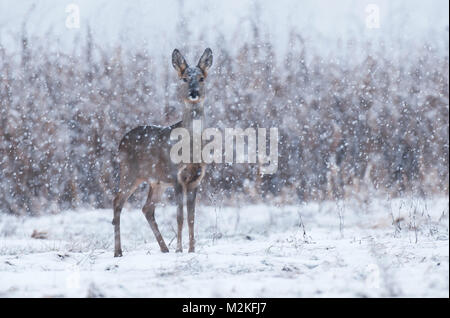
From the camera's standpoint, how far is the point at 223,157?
439 inches

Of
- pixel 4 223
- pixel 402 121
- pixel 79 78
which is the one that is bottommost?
pixel 4 223

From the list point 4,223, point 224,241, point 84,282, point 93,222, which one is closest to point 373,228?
point 224,241

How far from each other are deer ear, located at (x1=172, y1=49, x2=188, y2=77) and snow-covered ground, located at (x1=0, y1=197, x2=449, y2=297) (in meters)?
1.92

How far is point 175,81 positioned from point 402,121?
154 inches

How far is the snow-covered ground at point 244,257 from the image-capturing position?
4.41m

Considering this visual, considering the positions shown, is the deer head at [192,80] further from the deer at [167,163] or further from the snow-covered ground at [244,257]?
the snow-covered ground at [244,257]

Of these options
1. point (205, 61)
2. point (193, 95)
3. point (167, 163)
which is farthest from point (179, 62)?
point (167, 163)

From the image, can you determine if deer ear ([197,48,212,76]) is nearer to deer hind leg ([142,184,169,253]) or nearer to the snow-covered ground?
deer hind leg ([142,184,169,253])

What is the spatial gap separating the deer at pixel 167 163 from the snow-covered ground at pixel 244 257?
1.52 feet

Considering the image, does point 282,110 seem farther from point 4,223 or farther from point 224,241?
point 4,223

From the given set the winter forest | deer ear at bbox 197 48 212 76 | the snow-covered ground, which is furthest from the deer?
the winter forest

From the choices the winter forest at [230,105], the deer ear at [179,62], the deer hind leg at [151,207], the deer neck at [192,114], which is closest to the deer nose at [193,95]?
the deer neck at [192,114]

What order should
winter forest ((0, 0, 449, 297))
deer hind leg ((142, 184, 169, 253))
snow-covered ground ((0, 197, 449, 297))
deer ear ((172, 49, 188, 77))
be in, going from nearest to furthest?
snow-covered ground ((0, 197, 449, 297))
deer ear ((172, 49, 188, 77))
deer hind leg ((142, 184, 169, 253))
winter forest ((0, 0, 449, 297))

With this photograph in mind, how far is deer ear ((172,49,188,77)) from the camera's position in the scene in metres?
7.15
